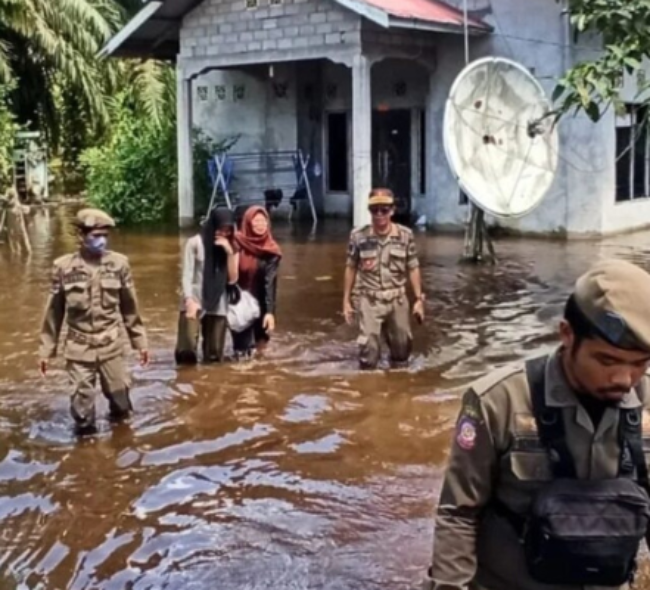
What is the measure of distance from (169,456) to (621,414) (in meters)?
4.50

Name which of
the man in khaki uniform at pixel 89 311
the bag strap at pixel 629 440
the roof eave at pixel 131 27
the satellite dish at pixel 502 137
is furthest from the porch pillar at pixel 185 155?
the bag strap at pixel 629 440

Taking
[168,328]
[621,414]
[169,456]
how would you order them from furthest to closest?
[168,328]
[169,456]
[621,414]

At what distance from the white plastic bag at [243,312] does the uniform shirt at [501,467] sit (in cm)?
657

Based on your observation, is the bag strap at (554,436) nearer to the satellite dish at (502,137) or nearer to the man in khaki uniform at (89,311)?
the man in khaki uniform at (89,311)

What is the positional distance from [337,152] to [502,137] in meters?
9.44

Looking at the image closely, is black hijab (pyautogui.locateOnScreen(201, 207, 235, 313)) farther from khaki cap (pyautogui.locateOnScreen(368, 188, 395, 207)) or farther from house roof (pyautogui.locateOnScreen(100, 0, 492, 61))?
house roof (pyautogui.locateOnScreen(100, 0, 492, 61))

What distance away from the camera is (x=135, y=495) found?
5969 mm

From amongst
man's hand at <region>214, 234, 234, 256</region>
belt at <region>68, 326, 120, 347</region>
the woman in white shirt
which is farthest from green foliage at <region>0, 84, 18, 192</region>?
belt at <region>68, 326, 120, 347</region>

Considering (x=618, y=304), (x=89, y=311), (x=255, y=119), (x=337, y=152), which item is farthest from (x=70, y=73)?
(x=618, y=304)

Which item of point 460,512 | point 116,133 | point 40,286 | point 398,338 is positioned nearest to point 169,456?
point 398,338

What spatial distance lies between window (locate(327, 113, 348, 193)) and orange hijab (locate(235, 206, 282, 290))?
45.2ft

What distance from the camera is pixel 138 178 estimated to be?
23.2 metres

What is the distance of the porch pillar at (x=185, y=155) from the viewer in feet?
69.6

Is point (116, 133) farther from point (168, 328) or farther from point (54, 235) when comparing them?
point (168, 328)
